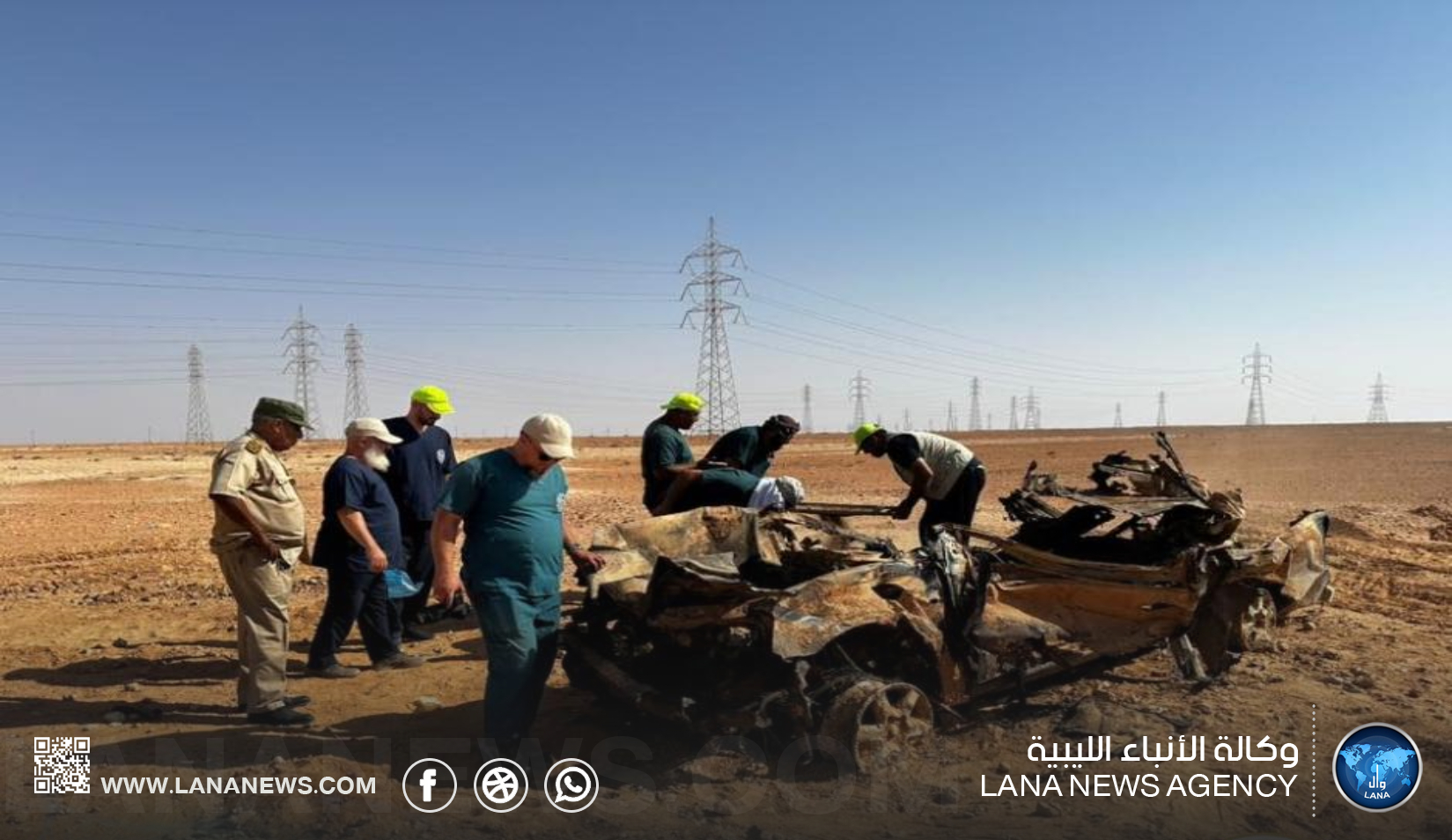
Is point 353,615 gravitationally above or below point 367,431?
below

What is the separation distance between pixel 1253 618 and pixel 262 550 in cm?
585

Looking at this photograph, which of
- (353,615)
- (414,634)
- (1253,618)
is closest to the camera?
(1253,618)

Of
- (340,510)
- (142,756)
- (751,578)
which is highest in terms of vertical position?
(340,510)

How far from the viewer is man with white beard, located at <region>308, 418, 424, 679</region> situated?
6.20m

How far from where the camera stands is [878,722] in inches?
185

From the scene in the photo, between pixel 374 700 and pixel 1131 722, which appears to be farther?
pixel 374 700

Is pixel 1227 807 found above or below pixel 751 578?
below

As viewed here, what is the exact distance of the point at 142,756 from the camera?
5051 mm

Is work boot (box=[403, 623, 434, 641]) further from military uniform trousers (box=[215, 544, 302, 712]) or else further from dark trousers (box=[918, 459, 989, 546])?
dark trousers (box=[918, 459, 989, 546])

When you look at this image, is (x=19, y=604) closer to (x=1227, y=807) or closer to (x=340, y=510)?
(x=340, y=510)

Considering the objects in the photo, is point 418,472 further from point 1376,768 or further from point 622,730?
point 1376,768

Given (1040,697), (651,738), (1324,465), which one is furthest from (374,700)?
(1324,465)

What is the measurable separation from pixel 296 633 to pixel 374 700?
2.44 meters

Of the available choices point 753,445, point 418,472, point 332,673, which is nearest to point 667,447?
point 753,445
